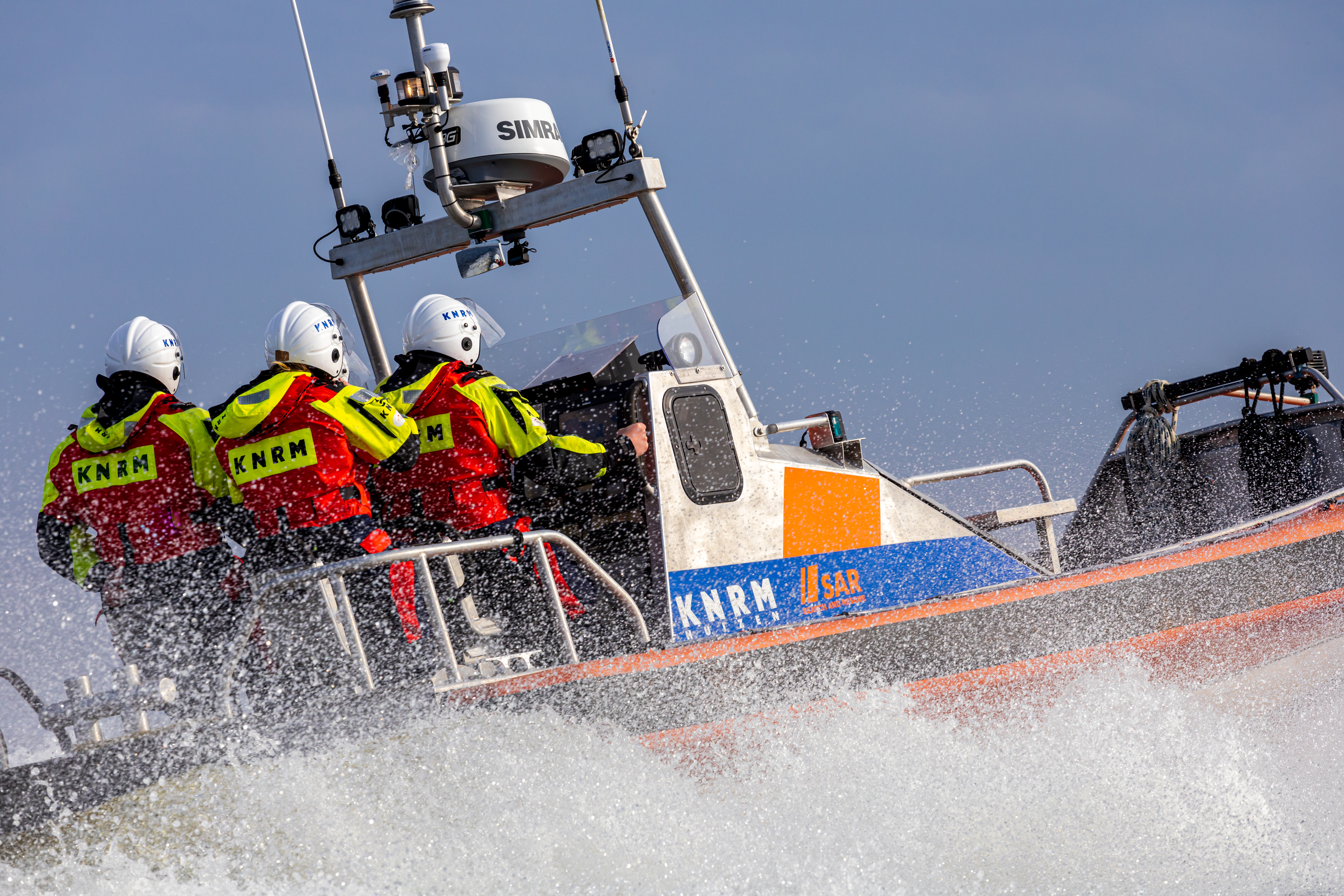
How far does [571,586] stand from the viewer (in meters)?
4.49

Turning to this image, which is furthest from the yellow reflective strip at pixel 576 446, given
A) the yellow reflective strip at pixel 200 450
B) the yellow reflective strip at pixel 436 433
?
the yellow reflective strip at pixel 200 450

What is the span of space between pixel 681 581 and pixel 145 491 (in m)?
1.89

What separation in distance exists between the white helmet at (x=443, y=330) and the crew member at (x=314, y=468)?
1.35ft

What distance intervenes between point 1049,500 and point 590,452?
3.21 m

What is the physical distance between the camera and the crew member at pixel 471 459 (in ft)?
13.6

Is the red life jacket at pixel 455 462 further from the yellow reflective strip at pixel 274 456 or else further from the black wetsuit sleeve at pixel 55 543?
the black wetsuit sleeve at pixel 55 543

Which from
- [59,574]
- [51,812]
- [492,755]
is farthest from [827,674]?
[59,574]

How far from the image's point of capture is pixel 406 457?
398cm

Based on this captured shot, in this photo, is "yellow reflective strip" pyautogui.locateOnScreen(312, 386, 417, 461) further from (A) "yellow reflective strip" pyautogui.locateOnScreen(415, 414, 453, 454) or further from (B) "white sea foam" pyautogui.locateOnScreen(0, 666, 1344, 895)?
(B) "white sea foam" pyautogui.locateOnScreen(0, 666, 1344, 895)

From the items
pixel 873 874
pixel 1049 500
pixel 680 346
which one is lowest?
pixel 873 874

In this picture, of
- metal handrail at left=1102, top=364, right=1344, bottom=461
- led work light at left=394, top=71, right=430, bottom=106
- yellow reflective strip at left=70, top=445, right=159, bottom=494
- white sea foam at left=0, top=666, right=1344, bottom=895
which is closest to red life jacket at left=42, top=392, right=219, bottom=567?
yellow reflective strip at left=70, top=445, right=159, bottom=494

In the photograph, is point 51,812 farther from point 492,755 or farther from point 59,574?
point 59,574

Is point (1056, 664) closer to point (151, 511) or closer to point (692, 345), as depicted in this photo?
point (692, 345)

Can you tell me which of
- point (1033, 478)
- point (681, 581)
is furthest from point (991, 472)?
point (681, 581)
